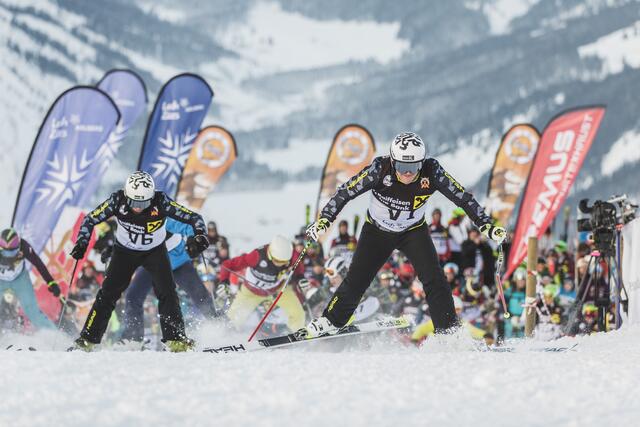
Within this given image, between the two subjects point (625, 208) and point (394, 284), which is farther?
point (394, 284)

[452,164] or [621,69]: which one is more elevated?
[621,69]

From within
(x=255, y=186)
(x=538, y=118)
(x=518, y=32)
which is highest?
(x=518, y=32)

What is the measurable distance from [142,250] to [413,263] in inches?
78.3

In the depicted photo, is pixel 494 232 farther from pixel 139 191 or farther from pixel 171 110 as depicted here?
pixel 171 110

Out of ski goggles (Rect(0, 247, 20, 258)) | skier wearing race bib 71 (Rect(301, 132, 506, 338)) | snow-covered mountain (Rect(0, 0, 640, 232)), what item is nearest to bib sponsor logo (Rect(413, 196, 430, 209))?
skier wearing race bib 71 (Rect(301, 132, 506, 338))

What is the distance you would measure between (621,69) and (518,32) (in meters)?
14.3

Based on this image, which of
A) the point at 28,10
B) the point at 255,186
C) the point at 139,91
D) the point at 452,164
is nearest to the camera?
the point at 139,91

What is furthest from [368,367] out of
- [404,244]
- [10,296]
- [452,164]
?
[452,164]

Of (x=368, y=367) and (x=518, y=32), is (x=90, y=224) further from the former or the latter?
(x=518, y=32)

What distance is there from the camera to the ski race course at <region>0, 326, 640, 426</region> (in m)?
4.29

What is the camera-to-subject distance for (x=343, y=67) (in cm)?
8269

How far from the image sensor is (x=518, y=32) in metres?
77.6

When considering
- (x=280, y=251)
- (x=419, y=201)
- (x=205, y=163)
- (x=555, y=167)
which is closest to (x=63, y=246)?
(x=205, y=163)

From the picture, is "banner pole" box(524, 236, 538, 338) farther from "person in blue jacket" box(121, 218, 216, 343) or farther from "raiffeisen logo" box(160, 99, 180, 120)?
"raiffeisen logo" box(160, 99, 180, 120)
